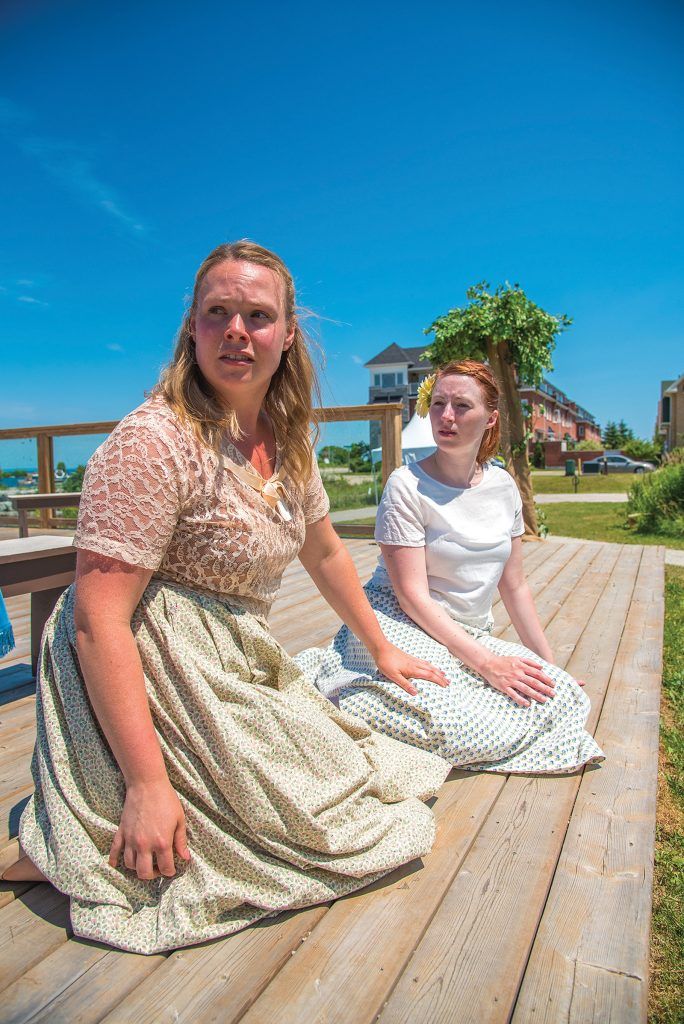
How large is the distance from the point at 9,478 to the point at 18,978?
856 centimetres

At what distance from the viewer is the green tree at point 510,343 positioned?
763 cm

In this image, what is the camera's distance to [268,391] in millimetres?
1809

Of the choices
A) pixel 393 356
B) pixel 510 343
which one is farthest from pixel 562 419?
pixel 510 343

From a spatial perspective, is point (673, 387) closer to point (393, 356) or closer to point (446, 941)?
point (393, 356)

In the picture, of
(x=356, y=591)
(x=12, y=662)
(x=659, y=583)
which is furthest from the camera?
(x=659, y=583)

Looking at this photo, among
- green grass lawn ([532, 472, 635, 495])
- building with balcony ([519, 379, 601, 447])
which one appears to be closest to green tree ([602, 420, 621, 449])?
building with balcony ([519, 379, 601, 447])

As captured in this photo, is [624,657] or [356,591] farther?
[624,657]

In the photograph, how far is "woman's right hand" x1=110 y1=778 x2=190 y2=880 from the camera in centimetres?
129

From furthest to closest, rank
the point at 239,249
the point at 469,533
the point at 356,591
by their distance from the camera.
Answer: the point at 469,533 → the point at 356,591 → the point at 239,249

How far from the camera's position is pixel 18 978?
1.25 meters

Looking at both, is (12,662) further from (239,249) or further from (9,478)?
(9,478)

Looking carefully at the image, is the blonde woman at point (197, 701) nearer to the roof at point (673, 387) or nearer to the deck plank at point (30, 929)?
the deck plank at point (30, 929)

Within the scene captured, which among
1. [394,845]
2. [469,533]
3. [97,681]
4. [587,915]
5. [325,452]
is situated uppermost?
[325,452]

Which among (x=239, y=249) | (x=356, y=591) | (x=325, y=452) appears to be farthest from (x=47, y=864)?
(x=325, y=452)
